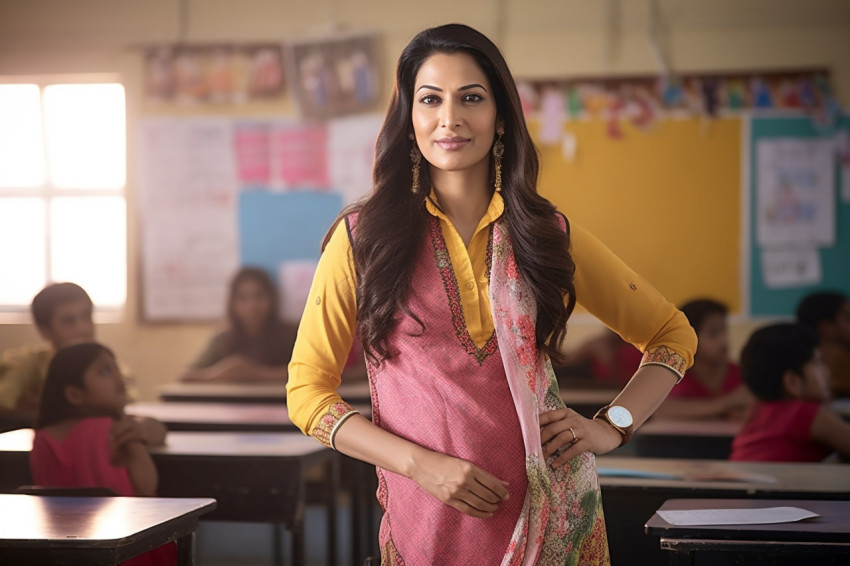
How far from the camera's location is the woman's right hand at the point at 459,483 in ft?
4.53

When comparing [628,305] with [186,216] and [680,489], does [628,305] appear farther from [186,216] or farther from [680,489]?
[186,216]

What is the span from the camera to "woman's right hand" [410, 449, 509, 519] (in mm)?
1382

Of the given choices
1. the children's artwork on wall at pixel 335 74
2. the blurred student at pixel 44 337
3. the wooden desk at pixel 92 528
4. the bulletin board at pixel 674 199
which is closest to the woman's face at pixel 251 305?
the children's artwork on wall at pixel 335 74

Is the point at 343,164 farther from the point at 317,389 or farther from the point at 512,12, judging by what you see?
the point at 317,389

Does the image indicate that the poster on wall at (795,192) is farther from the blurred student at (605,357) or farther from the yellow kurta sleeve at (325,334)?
the yellow kurta sleeve at (325,334)

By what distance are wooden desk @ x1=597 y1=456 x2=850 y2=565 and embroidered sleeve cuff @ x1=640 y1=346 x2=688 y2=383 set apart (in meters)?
0.90

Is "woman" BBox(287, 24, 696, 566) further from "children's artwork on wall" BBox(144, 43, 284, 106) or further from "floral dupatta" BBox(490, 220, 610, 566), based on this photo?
"children's artwork on wall" BBox(144, 43, 284, 106)

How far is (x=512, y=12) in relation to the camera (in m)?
5.95

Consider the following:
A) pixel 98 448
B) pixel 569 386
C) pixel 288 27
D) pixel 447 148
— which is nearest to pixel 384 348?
pixel 447 148

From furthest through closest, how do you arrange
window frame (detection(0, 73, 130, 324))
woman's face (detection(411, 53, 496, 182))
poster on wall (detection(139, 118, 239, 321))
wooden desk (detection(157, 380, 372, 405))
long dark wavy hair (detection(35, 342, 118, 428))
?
window frame (detection(0, 73, 130, 324)) < poster on wall (detection(139, 118, 239, 321)) < wooden desk (detection(157, 380, 372, 405)) < long dark wavy hair (detection(35, 342, 118, 428)) < woman's face (detection(411, 53, 496, 182))

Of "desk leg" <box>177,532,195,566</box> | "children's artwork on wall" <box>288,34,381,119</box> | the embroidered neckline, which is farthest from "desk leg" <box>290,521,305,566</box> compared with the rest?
"children's artwork on wall" <box>288,34,381,119</box>

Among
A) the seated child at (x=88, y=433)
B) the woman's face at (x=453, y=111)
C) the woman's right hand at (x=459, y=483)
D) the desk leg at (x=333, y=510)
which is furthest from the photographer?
the desk leg at (x=333, y=510)

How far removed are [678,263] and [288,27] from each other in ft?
8.52

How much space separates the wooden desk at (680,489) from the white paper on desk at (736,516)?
1.38 ft
